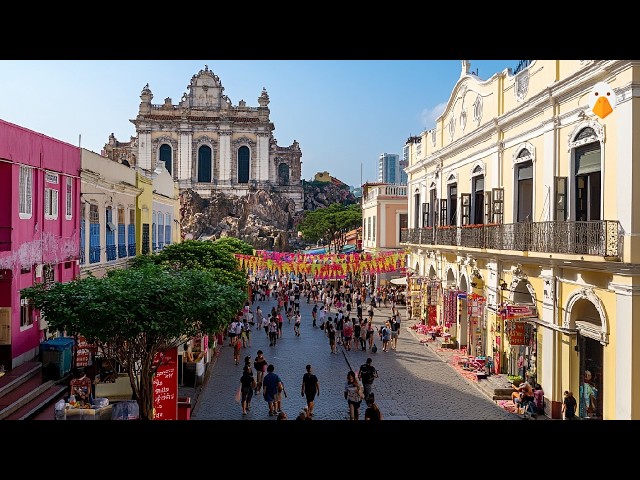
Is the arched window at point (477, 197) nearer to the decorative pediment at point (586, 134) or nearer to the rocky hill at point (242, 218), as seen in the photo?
the decorative pediment at point (586, 134)

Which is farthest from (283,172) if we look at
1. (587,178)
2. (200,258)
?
(587,178)

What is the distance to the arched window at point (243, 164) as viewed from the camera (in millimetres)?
66750

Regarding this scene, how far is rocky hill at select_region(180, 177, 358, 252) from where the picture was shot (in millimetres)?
57406

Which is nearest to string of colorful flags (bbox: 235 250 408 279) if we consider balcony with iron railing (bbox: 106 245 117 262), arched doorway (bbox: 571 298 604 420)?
balcony with iron railing (bbox: 106 245 117 262)

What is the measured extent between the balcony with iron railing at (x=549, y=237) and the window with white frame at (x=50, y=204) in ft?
36.2

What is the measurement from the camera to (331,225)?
206 ft

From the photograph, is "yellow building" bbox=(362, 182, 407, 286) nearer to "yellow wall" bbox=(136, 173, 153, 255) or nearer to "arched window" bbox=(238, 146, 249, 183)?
"yellow wall" bbox=(136, 173, 153, 255)

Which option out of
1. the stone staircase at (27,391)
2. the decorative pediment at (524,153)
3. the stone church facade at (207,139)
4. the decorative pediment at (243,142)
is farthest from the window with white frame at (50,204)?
the decorative pediment at (243,142)

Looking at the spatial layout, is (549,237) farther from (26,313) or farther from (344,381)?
(26,313)

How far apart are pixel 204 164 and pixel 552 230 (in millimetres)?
56115
